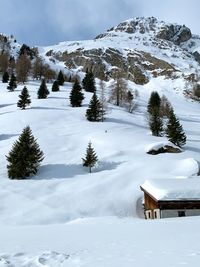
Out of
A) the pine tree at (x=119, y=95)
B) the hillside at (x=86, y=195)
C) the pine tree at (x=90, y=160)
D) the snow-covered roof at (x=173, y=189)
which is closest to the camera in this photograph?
the hillside at (x=86, y=195)

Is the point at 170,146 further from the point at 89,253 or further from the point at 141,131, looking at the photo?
the point at 89,253

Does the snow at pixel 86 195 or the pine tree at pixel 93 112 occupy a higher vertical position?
the pine tree at pixel 93 112

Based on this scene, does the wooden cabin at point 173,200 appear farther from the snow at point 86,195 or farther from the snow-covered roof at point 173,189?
the snow at point 86,195

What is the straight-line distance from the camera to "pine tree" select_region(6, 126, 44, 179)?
127 ft

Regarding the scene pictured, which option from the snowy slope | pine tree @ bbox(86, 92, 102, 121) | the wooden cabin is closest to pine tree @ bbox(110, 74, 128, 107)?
the snowy slope

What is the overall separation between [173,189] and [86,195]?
27.7ft

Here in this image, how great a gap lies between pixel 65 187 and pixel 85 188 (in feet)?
6.71

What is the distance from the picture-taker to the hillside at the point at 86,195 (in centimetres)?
1096

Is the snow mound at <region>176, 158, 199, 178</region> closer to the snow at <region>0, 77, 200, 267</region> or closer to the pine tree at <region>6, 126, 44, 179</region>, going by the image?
the snow at <region>0, 77, 200, 267</region>

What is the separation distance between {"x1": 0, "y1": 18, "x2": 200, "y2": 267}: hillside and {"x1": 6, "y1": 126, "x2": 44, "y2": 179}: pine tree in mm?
1075

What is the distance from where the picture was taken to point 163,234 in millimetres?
14727

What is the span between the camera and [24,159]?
39.6m

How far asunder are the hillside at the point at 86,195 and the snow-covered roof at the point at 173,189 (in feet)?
11.1

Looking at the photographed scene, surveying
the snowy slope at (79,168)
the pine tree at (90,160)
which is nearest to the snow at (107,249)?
the snowy slope at (79,168)
